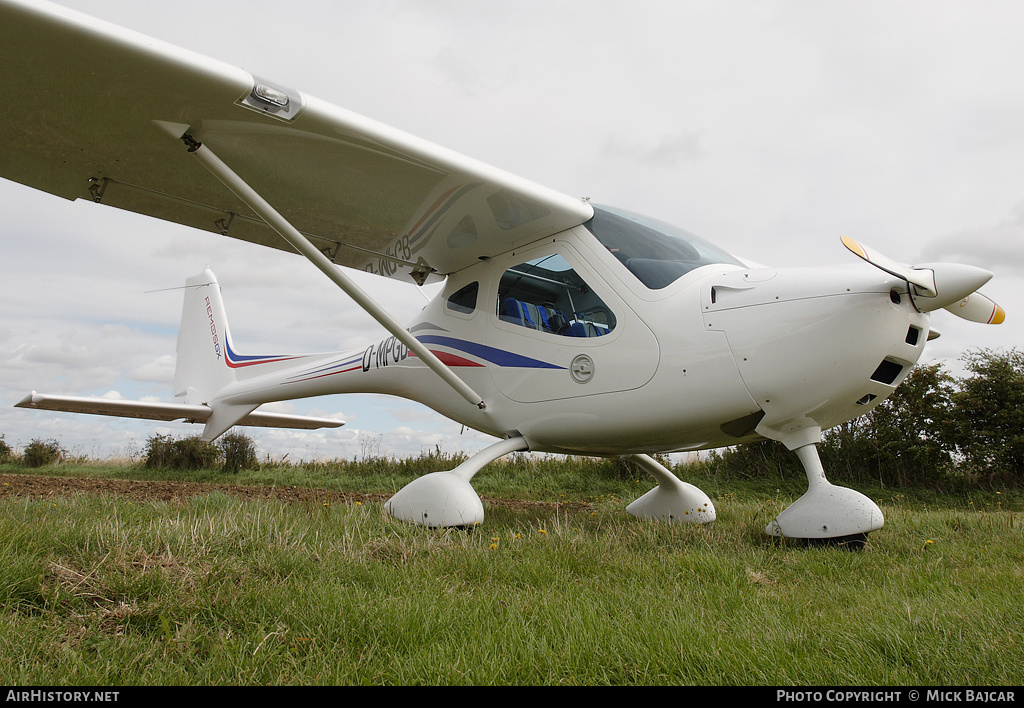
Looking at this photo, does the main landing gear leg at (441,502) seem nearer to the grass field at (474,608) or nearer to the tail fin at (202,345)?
the grass field at (474,608)

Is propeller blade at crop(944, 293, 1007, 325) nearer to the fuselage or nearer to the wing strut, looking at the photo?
the fuselage

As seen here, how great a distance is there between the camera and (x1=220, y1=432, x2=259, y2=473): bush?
1252cm

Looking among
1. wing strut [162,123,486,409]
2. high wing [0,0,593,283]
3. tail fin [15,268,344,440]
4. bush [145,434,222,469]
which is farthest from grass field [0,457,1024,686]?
bush [145,434,222,469]

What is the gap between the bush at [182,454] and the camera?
12.3 meters

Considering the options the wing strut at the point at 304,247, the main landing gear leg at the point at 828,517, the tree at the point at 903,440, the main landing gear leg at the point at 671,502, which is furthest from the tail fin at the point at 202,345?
the tree at the point at 903,440

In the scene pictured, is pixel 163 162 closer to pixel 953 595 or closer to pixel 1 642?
pixel 1 642

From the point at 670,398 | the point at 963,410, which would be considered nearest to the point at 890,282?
the point at 670,398

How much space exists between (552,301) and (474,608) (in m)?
2.99

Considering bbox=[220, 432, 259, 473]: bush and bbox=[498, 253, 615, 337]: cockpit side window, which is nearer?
bbox=[498, 253, 615, 337]: cockpit side window

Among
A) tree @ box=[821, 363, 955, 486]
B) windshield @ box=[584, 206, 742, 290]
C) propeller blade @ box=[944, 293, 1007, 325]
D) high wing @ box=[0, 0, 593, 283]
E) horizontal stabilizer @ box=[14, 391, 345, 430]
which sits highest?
high wing @ box=[0, 0, 593, 283]

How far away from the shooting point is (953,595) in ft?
8.80

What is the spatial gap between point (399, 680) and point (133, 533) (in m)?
2.01

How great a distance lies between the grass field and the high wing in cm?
249

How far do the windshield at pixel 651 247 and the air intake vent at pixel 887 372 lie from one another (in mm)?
1312
